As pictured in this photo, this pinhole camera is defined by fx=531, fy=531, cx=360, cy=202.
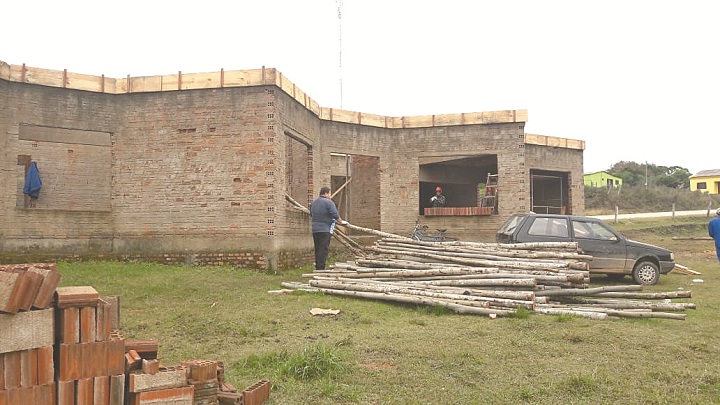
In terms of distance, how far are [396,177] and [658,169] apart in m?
67.9

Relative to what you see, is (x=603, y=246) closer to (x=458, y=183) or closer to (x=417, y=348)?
(x=417, y=348)

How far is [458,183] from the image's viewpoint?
20.6m

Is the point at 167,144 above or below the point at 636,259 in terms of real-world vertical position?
above

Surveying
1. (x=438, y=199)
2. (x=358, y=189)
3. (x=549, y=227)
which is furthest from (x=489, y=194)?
(x=549, y=227)

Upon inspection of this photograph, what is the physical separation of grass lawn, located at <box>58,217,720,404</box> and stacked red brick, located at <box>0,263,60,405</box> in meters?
1.58

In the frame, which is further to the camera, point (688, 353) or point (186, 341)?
point (186, 341)

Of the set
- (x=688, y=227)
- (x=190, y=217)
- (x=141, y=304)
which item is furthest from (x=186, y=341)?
(x=688, y=227)

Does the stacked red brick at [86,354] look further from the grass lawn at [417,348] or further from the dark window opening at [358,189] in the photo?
the dark window opening at [358,189]

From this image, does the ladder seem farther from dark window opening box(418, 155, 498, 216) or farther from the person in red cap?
the person in red cap

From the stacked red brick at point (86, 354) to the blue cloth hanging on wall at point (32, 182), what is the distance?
9.64 metres

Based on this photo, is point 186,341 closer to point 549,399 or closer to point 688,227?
point 549,399

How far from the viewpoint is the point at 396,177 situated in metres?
17.2

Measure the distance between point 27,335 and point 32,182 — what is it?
990 cm

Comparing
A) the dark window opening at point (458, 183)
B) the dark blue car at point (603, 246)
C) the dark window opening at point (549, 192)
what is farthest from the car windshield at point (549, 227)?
the dark window opening at point (549, 192)
